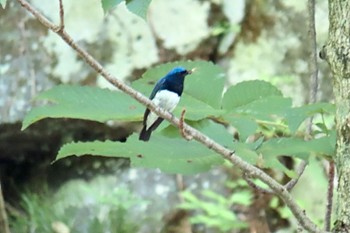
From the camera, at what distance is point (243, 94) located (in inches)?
28.8

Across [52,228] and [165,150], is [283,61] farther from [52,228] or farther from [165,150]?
[165,150]

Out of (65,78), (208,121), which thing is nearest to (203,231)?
(65,78)

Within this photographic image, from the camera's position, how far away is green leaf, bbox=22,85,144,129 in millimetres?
688

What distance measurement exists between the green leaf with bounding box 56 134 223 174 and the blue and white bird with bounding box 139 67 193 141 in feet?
0.20

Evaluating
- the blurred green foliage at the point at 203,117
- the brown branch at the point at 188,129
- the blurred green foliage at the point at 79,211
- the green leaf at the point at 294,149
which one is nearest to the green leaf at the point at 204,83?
the blurred green foliage at the point at 203,117

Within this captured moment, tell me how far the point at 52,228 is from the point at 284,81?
107 cm

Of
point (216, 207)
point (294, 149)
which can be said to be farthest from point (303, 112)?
point (216, 207)

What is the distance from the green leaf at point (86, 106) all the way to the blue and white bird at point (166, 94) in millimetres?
15

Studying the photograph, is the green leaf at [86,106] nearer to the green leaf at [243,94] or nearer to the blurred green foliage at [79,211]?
the green leaf at [243,94]

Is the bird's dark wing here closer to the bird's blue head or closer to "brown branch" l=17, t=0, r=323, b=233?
the bird's blue head

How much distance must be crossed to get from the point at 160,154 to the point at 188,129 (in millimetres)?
124

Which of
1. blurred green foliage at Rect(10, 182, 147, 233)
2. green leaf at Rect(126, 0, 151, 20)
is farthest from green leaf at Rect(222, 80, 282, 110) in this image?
blurred green foliage at Rect(10, 182, 147, 233)

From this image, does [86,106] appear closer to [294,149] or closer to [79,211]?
[294,149]

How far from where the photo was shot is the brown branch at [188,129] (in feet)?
1.61
